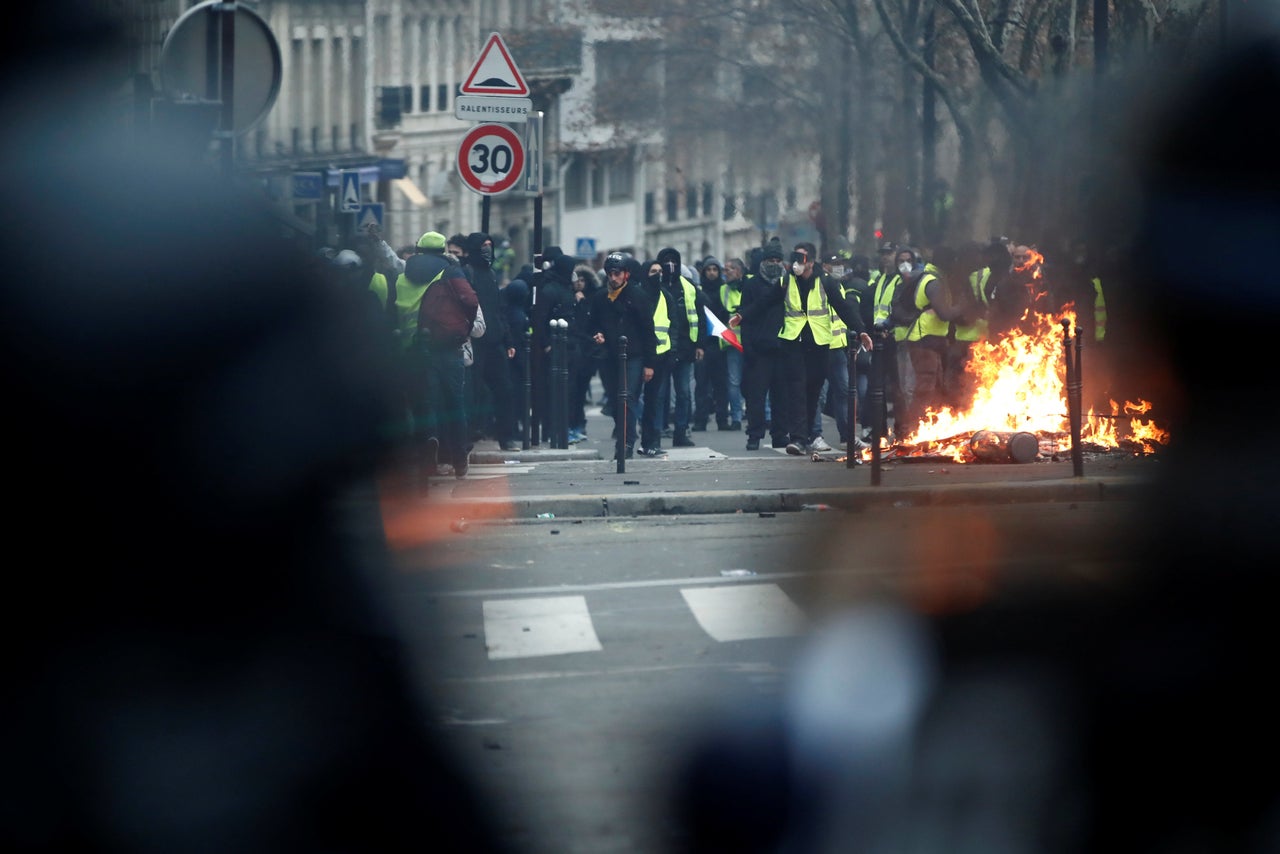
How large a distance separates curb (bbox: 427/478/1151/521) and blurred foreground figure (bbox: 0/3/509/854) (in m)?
1.65

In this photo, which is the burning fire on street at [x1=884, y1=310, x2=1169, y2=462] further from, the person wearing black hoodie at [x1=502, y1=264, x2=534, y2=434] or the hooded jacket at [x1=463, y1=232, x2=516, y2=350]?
the person wearing black hoodie at [x1=502, y1=264, x2=534, y2=434]

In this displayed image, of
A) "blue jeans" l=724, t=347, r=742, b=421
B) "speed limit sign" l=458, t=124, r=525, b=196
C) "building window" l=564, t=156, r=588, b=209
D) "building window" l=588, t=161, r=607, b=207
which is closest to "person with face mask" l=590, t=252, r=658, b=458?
"speed limit sign" l=458, t=124, r=525, b=196

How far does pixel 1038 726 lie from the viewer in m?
8.38

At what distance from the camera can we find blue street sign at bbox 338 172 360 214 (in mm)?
37344

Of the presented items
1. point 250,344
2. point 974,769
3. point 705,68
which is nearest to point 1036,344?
point 250,344

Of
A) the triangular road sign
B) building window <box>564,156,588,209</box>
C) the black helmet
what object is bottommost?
the black helmet

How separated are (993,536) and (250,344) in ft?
23.9

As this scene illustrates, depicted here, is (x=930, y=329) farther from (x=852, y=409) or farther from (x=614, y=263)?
(x=614, y=263)

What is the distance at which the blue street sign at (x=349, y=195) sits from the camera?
1470 inches

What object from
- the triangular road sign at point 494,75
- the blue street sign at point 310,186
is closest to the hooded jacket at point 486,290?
the triangular road sign at point 494,75

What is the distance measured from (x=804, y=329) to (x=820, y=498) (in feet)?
16.9

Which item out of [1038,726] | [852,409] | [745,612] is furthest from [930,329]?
[1038,726]

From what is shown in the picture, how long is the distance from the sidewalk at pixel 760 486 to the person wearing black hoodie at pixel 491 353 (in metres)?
1.34

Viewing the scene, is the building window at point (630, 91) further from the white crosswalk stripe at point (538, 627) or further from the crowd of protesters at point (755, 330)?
the white crosswalk stripe at point (538, 627)
